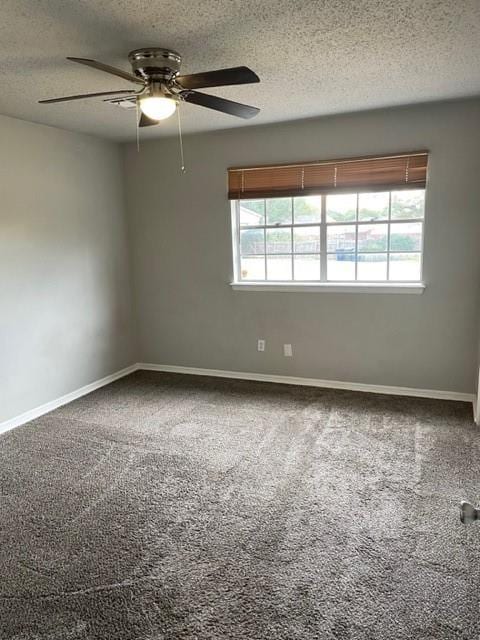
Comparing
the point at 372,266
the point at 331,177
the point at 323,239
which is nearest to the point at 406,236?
the point at 372,266

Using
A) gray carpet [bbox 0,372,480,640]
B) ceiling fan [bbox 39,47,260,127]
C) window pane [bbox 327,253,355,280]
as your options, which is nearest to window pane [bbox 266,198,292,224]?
window pane [bbox 327,253,355,280]

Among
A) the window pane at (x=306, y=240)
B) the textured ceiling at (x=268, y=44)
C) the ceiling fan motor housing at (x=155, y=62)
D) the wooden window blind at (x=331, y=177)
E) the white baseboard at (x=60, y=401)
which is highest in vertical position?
the textured ceiling at (x=268, y=44)

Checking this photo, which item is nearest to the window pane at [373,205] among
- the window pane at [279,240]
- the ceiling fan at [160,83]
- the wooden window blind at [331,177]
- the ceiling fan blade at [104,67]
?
the wooden window blind at [331,177]

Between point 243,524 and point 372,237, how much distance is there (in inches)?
106

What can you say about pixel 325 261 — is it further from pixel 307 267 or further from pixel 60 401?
Result: pixel 60 401

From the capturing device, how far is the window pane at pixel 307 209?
4.11m

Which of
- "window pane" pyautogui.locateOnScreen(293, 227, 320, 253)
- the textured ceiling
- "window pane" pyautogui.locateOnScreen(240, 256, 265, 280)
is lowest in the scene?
"window pane" pyautogui.locateOnScreen(240, 256, 265, 280)

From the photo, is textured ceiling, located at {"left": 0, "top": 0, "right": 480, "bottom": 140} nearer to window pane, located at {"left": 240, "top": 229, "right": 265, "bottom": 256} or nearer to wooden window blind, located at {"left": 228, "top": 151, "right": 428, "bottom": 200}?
wooden window blind, located at {"left": 228, "top": 151, "right": 428, "bottom": 200}

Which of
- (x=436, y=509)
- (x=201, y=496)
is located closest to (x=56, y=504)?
(x=201, y=496)

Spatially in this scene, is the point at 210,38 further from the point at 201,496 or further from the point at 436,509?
the point at 436,509

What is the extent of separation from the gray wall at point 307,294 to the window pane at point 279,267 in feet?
0.61

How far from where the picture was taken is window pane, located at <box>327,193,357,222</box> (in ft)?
13.1

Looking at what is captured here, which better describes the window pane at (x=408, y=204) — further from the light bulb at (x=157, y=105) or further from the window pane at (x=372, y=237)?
the light bulb at (x=157, y=105)

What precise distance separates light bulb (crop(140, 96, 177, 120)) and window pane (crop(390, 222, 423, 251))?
92.8 inches
